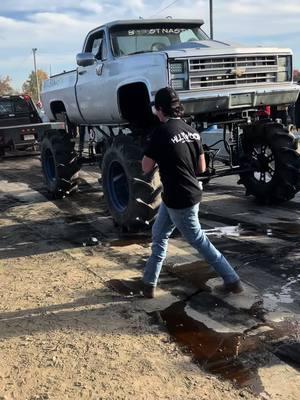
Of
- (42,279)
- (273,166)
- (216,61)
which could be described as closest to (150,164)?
(42,279)

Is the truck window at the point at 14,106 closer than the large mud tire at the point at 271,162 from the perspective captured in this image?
No

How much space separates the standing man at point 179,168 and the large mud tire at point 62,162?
5.36 meters

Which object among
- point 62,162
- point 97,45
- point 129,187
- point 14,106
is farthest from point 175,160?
point 14,106

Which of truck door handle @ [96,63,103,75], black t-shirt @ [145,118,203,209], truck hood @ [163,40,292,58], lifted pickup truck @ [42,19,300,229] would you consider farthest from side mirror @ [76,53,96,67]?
black t-shirt @ [145,118,203,209]

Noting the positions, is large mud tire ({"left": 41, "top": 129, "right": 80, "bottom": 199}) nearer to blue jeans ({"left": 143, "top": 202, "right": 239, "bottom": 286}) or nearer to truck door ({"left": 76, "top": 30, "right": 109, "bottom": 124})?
truck door ({"left": 76, "top": 30, "right": 109, "bottom": 124})

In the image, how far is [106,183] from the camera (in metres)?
7.93

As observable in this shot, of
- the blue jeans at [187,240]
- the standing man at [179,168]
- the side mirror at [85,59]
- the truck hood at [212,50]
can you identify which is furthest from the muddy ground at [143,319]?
the side mirror at [85,59]

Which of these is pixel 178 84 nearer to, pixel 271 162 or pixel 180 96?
pixel 180 96

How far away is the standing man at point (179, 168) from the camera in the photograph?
4.68m

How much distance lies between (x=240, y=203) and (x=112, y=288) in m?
4.35

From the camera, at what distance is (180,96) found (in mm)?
7078

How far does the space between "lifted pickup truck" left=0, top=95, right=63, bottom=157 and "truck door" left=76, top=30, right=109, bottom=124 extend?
8.12 m

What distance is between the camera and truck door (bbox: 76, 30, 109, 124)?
27.4 ft

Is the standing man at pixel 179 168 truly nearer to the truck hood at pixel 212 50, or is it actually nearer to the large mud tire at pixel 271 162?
the truck hood at pixel 212 50
